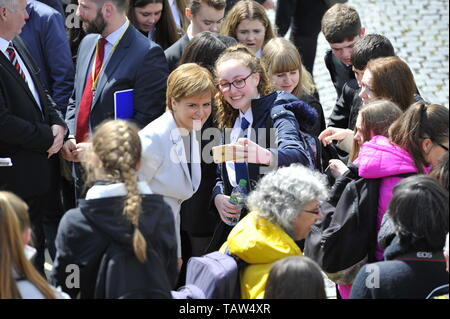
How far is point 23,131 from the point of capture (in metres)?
5.27

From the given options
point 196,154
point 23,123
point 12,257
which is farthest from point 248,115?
point 12,257

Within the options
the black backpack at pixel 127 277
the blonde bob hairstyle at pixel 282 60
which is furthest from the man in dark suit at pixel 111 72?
the black backpack at pixel 127 277

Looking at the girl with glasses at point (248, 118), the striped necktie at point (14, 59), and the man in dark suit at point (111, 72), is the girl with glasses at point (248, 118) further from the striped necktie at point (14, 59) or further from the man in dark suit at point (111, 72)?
the striped necktie at point (14, 59)

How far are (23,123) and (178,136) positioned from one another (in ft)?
3.51

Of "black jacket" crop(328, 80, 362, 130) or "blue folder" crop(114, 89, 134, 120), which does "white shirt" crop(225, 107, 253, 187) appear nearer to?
"blue folder" crop(114, 89, 134, 120)

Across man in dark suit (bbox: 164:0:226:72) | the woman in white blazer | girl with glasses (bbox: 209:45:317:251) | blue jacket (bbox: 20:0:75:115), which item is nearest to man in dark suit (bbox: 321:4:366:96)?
man in dark suit (bbox: 164:0:226:72)

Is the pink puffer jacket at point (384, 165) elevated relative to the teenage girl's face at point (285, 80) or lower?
lower

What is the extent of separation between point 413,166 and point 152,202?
1.51m

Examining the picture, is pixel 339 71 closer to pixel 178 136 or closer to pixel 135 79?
pixel 135 79

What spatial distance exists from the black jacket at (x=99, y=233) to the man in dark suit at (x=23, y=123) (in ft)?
5.36

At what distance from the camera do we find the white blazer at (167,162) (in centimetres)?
478

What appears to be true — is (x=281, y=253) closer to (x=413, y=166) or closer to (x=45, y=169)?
(x=413, y=166)

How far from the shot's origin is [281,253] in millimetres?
3932
